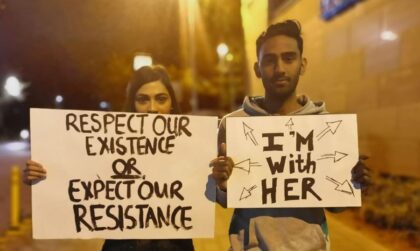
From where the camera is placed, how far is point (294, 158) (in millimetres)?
3197

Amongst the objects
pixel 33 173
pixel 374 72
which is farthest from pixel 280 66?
pixel 374 72

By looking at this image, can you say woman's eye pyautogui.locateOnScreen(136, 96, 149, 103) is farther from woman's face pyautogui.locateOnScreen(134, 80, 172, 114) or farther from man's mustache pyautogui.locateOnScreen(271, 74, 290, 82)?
man's mustache pyautogui.locateOnScreen(271, 74, 290, 82)

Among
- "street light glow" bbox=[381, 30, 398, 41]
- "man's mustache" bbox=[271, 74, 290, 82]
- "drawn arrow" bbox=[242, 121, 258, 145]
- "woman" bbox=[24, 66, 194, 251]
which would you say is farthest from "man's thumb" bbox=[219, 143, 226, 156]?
"street light glow" bbox=[381, 30, 398, 41]

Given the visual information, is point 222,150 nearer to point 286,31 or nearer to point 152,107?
point 152,107

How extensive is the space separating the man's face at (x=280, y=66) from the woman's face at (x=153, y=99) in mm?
554

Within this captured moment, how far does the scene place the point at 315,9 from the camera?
13047 mm

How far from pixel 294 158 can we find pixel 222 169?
Result: 387mm

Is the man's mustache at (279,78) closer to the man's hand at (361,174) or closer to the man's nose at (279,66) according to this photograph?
the man's nose at (279,66)

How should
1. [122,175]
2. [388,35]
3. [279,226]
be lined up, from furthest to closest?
[388,35] → [122,175] → [279,226]

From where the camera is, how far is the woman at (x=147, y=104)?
129 inches

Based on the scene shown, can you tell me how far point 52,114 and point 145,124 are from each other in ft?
1.68

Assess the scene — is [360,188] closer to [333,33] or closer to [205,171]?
[205,171]

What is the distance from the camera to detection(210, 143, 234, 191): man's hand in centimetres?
312

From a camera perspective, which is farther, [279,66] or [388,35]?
[388,35]
